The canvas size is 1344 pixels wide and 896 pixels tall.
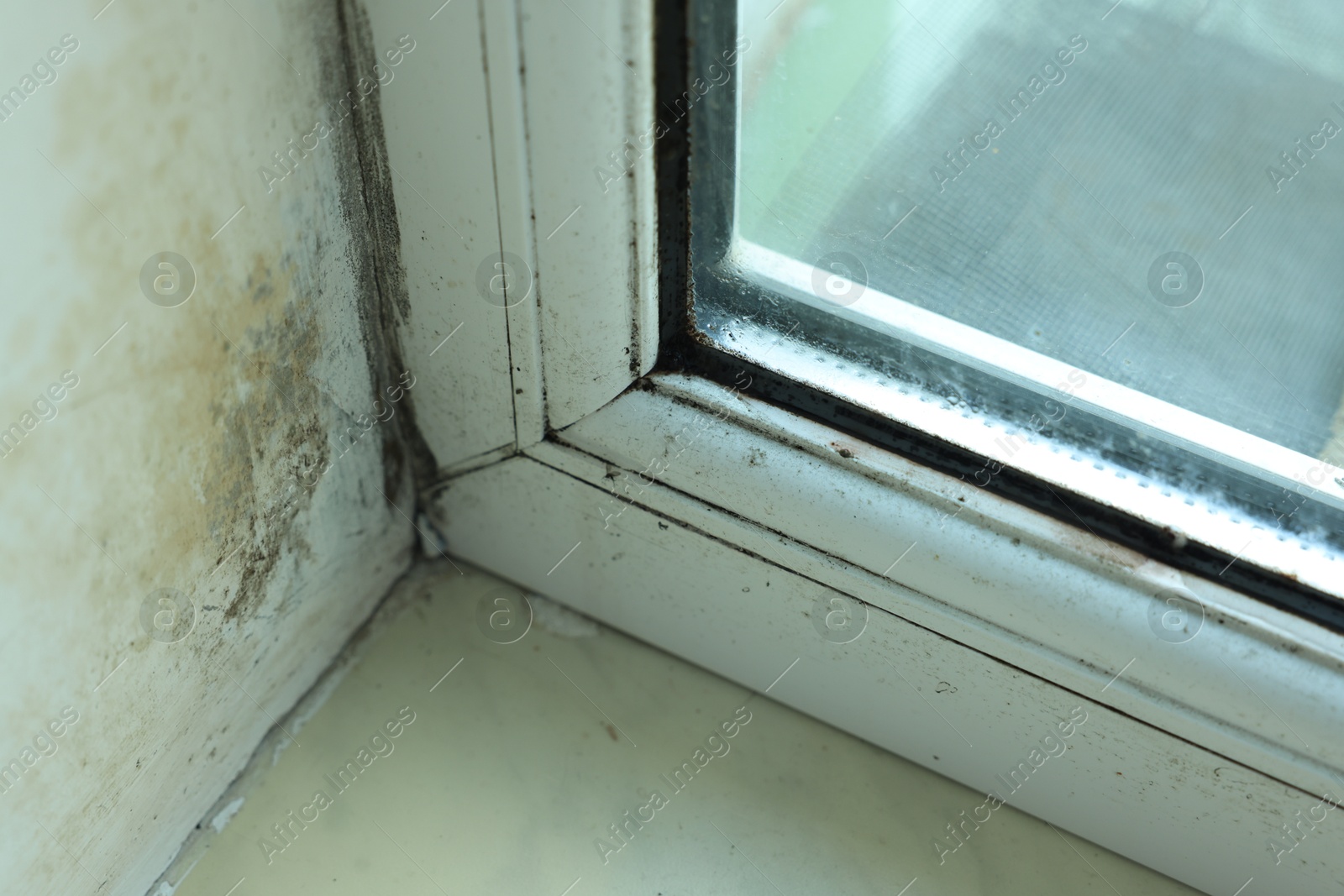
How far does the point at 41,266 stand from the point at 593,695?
685mm

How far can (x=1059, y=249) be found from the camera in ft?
2.95

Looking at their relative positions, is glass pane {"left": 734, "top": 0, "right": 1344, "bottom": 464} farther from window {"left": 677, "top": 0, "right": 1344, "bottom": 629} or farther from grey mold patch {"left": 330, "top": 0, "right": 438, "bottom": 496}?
grey mold patch {"left": 330, "top": 0, "right": 438, "bottom": 496}

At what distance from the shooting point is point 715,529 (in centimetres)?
104

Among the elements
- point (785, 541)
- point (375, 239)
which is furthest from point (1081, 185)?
point (375, 239)

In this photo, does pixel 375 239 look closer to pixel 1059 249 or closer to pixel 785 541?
pixel 785 541

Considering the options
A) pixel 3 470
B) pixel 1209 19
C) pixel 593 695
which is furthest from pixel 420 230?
pixel 1209 19

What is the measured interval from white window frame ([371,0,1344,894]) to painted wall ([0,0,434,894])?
8cm

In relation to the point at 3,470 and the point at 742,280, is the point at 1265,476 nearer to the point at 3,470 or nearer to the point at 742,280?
the point at 742,280

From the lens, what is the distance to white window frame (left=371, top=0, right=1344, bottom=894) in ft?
2.79

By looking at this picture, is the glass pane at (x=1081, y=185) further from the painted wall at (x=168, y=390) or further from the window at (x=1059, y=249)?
the painted wall at (x=168, y=390)

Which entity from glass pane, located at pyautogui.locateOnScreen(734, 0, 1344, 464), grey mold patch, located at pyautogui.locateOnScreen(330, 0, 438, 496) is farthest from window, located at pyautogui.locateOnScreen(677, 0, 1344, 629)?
grey mold patch, located at pyautogui.locateOnScreen(330, 0, 438, 496)

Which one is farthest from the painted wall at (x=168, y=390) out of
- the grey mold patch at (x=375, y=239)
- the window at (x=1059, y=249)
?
the window at (x=1059, y=249)

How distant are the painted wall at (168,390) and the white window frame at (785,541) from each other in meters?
0.08

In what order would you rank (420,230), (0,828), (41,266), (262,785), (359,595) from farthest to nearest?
(359,595)
(262,785)
(420,230)
(0,828)
(41,266)
